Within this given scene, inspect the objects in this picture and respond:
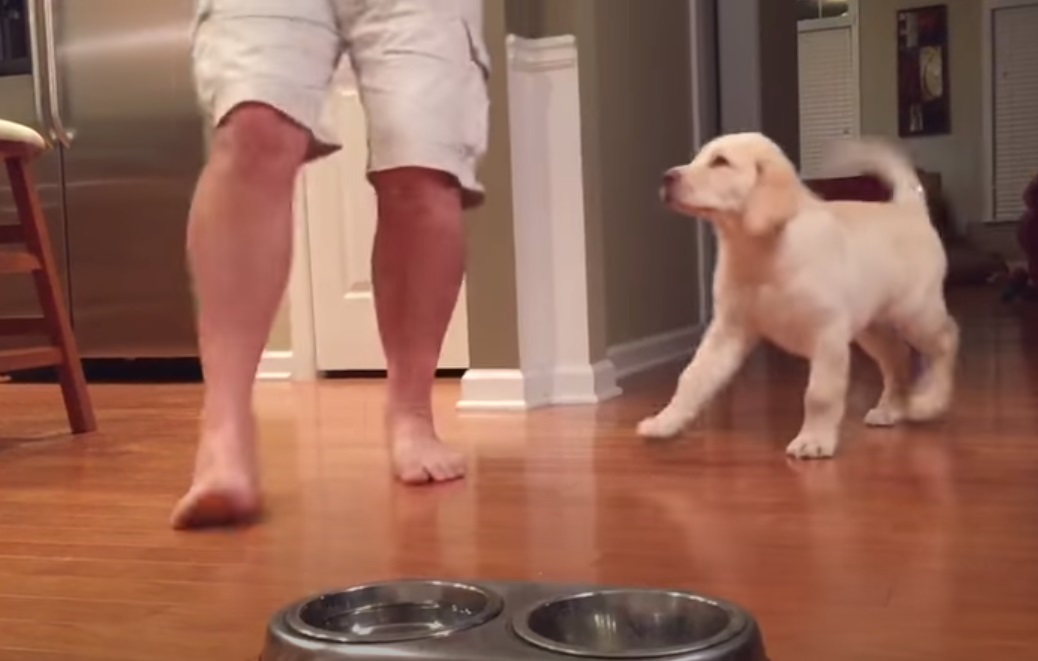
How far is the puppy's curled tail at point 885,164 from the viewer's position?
6.54ft

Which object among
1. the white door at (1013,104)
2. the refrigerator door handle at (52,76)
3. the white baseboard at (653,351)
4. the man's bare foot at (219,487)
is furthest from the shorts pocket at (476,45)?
the white door at (1013,104)

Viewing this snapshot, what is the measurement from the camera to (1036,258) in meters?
4.66

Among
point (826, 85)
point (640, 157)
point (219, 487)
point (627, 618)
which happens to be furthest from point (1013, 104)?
point (627, 618)

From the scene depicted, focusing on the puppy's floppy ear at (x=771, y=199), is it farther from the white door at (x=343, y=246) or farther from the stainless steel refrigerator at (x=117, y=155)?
the stainless steel refrigerator at (x=117, y=155)

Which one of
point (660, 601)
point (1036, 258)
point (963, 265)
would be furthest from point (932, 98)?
point (660, 601)

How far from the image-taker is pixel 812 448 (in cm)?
164

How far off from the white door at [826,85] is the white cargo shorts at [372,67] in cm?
656

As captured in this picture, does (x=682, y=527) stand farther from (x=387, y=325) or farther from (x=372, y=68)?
(x=372, y=68)

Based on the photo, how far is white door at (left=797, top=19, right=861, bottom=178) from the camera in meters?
7.89

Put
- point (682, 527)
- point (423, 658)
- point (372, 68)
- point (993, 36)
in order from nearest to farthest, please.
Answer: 1. point (423, 658)
2. point (682, 527)
3. point (372, 68)
4. point (993, 36)

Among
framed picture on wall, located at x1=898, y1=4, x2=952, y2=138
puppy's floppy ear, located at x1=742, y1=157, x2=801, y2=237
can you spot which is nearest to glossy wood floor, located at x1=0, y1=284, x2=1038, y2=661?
puppy's floppy ear, located at x1=742, y1=157, x2=801, y2=237

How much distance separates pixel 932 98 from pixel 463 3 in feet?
21.5

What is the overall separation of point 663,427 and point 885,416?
0.36 meters

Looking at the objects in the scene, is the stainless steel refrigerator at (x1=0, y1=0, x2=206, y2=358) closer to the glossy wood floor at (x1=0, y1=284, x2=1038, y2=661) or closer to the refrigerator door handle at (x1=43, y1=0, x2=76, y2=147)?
the refrigerator door handle at (x1=43, y1=0, x2=76, y2=147)
